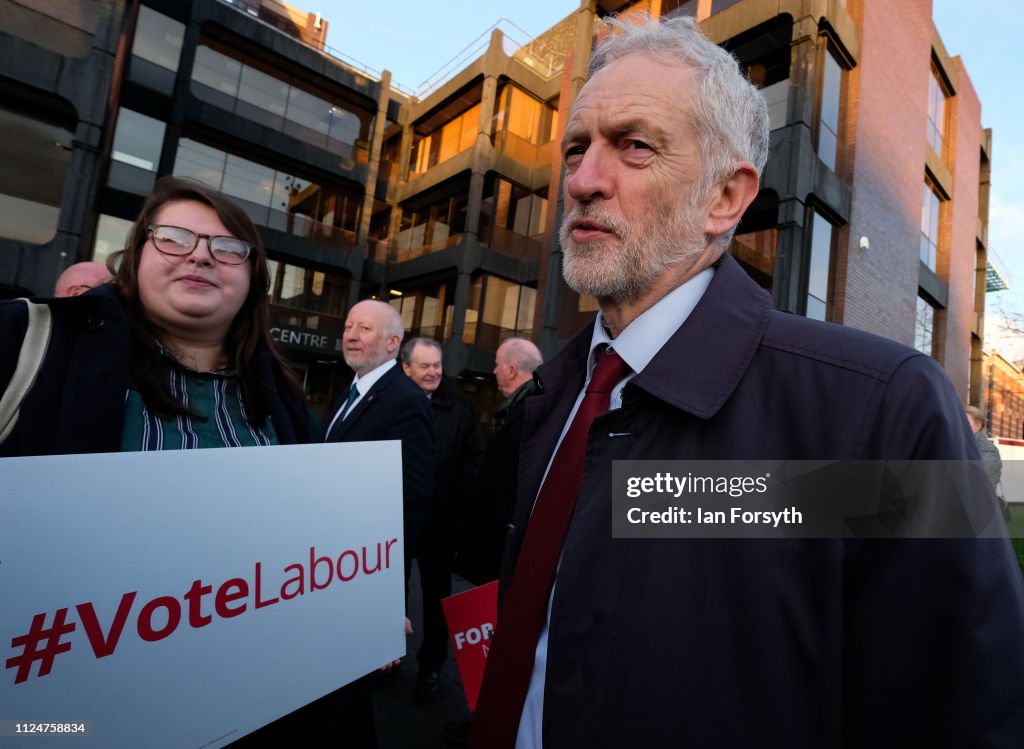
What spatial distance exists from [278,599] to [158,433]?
22.7 inches

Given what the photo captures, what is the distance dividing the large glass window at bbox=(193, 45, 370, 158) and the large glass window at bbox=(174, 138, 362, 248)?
5.13 ft

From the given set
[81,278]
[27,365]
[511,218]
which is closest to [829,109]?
[511,218]

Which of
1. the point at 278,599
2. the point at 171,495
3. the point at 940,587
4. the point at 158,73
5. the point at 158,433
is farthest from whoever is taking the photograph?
the point at 158,73

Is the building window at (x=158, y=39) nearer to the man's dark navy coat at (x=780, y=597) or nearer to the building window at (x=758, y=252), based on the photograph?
the building window at (x=758, y=252)

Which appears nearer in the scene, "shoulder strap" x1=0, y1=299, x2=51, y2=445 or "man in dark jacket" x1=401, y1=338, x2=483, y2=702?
"shoulder strap" x1=0, y1=299, x2=51, y2=445

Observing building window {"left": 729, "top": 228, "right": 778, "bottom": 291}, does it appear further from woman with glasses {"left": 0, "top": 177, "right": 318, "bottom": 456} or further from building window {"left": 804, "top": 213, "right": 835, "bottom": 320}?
woman with glasses {"left": 0, "top": 177, "right": 318, "bottom": 456}

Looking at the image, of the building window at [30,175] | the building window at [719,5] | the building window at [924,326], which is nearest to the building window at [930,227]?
the building window at [924,326]

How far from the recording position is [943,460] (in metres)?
0.81

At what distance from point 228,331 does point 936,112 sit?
21557 millimetres

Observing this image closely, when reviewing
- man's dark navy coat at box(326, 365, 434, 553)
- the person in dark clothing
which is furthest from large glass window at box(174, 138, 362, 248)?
the person in dark clothing

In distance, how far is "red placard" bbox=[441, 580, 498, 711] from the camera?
2.08 metres

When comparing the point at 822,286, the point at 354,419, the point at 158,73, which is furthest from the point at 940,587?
the point at 158,73

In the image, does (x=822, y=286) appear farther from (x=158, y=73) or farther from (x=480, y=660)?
(x=158, y=73)

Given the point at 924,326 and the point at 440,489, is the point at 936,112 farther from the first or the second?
the point at 440,489
